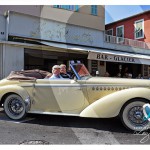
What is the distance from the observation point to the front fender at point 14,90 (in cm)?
595

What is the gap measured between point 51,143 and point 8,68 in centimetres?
749

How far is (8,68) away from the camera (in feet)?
36.4

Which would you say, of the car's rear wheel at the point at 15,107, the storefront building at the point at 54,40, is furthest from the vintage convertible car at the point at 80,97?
the storefront building at the point at 54,40

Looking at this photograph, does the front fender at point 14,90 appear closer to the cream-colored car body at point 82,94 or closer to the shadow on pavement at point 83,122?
the cream-colored car body at point 82,94

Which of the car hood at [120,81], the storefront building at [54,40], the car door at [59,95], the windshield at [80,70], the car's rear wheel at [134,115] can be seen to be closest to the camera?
the car's rear wheel at [134,115]

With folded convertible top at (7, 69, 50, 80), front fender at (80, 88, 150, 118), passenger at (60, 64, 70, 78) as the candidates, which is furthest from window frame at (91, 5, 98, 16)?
front fender at (80, 88, 150, 118)

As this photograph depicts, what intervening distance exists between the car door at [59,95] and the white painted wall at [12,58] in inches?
218

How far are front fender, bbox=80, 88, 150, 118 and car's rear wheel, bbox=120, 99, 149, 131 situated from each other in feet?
0.42

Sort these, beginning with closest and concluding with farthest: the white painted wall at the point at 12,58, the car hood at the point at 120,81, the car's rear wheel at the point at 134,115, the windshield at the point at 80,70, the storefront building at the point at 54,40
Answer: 1. the car's rear wheel at the point at 134,115
2. the car hood at the point at 120,81
3. the windshield at the point at 80,70
4. the white painted wall at the point at 12,58
5. the storefront building at the point at 54,40

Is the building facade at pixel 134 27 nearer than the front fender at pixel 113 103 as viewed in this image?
No

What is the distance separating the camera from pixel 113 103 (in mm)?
5031

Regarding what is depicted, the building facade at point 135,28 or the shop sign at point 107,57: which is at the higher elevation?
the building facade at point 135,28

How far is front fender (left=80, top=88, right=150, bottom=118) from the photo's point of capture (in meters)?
4.99
